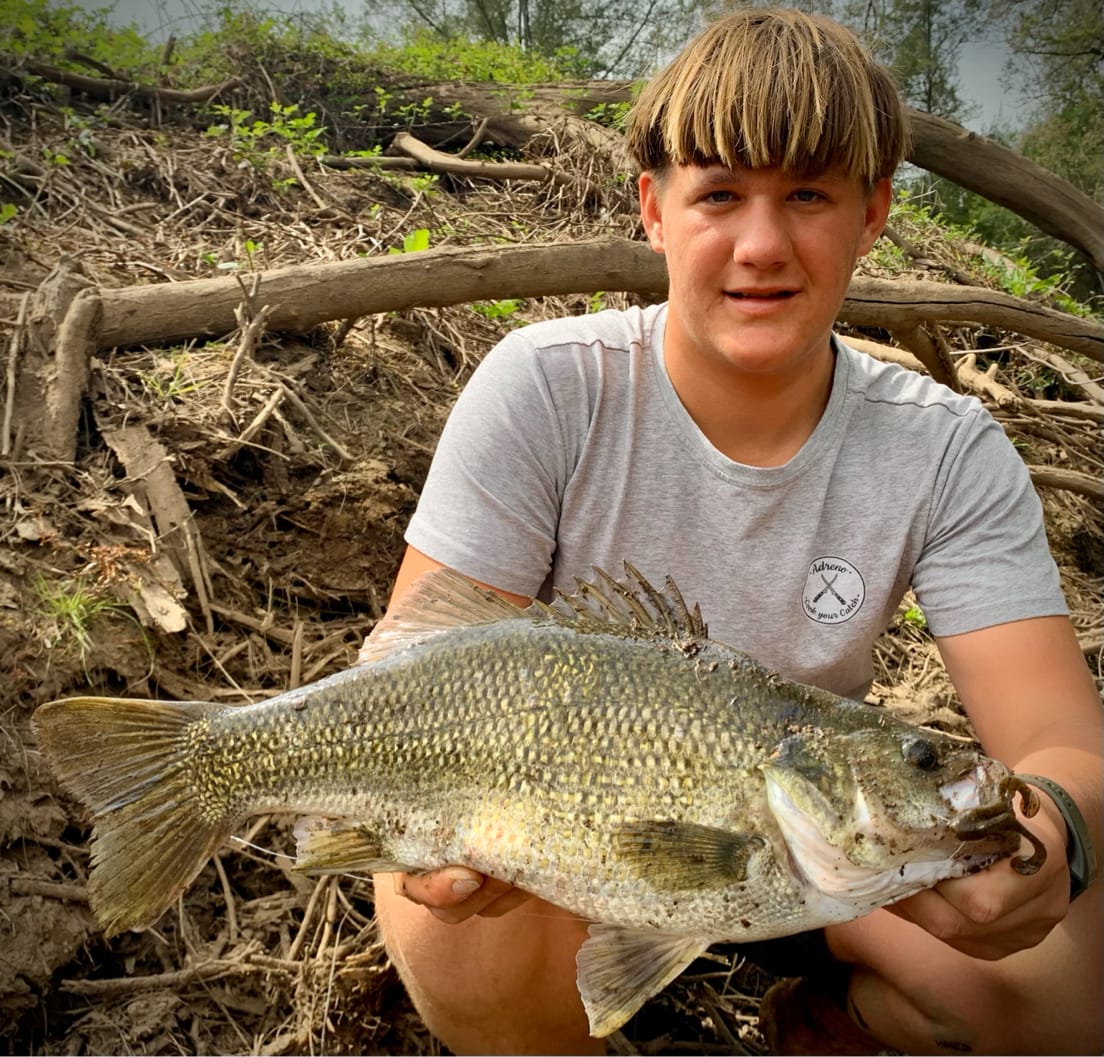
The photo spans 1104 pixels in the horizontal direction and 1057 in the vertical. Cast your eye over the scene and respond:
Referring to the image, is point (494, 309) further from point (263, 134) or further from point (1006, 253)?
point (1006, 253)

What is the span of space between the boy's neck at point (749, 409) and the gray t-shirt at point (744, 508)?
0.15 feet

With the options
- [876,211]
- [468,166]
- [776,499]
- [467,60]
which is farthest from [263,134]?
[776,499]

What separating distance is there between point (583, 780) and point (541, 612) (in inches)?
12.5

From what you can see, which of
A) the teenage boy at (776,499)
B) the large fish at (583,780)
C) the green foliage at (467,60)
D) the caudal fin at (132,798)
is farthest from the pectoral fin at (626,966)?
the green foliage at (467,60)

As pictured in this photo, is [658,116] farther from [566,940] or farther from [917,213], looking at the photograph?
[917,213]

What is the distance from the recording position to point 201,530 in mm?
3375

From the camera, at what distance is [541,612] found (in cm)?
182

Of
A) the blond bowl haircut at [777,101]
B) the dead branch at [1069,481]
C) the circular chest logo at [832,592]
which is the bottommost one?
the dead branch at [1069,481]

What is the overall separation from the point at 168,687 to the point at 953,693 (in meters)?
2.90

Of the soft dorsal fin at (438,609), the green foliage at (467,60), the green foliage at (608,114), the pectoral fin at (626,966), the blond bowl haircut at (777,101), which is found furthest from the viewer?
the green foliage at (467,60)

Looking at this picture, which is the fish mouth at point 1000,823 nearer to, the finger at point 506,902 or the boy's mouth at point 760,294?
the finger at point 506,902

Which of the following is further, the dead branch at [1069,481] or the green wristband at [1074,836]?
the dead branch at [1069,481]

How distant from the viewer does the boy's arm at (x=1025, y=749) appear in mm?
1589

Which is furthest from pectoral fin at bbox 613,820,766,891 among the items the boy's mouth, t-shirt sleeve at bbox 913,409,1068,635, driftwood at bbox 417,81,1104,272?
driftwood at bbox 417,81,1104,272
